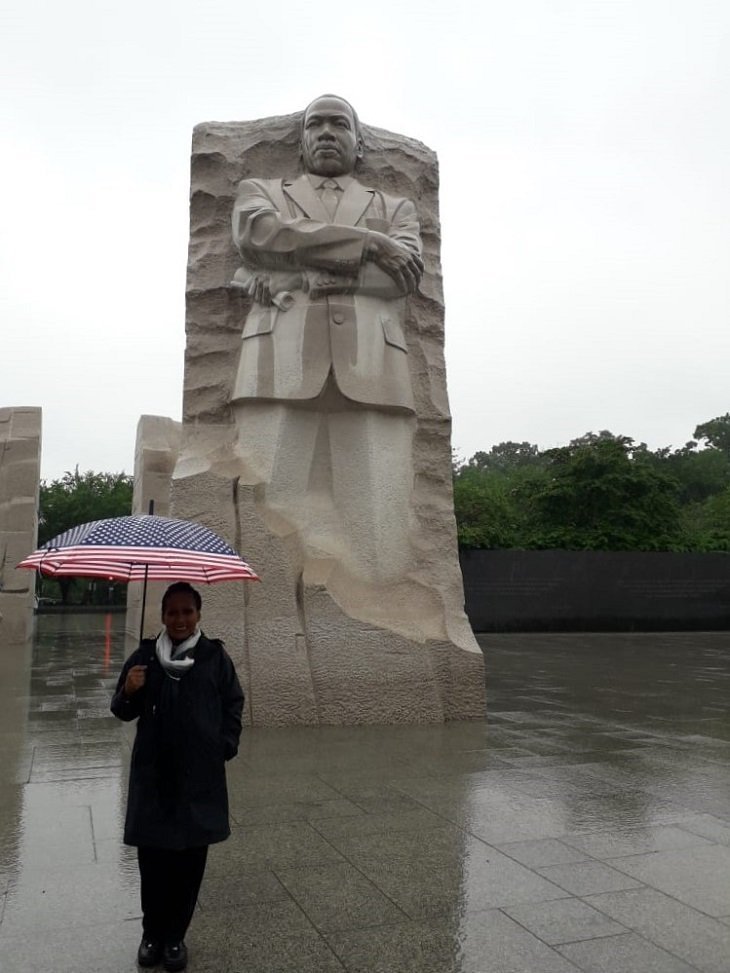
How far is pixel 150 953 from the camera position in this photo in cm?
250

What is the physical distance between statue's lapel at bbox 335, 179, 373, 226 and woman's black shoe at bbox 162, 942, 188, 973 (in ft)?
18.2

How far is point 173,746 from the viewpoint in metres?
2.58

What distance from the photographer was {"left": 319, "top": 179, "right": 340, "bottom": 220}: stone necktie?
7.03 metres

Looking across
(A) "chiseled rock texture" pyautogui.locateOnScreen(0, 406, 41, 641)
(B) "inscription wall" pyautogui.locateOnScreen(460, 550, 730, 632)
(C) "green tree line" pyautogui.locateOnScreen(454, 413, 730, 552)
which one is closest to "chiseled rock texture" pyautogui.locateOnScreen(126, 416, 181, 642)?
(A) "chiseled rock texture" pyautogui.locateOnScreen(0, 406, 41, 641)

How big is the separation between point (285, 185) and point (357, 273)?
103 centimetres

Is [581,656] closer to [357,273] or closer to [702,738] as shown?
[702,738]

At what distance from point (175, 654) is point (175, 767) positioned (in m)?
0.33

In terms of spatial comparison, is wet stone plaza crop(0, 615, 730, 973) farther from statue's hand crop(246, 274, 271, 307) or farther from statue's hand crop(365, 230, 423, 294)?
statue's hand crop(365, 230, 423, 294)

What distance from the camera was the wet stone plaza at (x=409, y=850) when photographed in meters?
2.61

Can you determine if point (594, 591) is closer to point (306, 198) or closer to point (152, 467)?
point (152, 467)

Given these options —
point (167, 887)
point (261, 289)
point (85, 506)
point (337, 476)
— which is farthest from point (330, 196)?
point (85, 506)

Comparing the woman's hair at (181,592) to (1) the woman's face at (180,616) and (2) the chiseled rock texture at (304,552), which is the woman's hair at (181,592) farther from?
(2) the chiseled rock texture at (304,552)

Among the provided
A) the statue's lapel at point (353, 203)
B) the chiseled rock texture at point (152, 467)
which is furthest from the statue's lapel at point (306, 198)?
the chiseled rock texture at point (152, 467)

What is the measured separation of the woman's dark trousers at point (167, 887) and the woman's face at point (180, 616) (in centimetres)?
62
